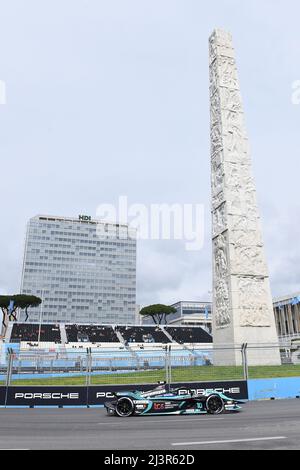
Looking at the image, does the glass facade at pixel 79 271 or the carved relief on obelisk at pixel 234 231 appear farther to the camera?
the glass facade at pixel 79 271

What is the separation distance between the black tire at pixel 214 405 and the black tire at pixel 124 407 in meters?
2.28

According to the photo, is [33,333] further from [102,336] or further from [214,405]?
[214,405]

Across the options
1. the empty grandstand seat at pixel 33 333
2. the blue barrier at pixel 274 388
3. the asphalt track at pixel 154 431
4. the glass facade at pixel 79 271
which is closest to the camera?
the asphalt track at pixel 154 431

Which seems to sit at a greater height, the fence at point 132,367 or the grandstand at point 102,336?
the grandstand at point 102,336

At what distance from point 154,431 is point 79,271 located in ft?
485

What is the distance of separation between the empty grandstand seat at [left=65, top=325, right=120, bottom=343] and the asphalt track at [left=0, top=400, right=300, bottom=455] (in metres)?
61.0

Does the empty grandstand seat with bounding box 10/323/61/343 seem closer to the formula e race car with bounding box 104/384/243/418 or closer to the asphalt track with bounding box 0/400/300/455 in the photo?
the formula e race car with bounding box 104/384/243/418

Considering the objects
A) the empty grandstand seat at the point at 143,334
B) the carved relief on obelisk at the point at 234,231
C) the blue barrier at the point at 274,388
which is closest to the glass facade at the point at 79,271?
the empty grandstand seat at the point at 143,334

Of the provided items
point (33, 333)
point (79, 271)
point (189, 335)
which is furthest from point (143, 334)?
point (79, 271)

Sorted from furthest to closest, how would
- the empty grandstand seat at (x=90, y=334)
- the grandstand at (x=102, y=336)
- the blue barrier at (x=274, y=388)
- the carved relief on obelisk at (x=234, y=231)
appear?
the empty grandstand seat at (x=90, y=334) → the grandstand at (x=102, y=336) → the carved relief on obelisk at (x=234, y=231) → the blue barrier at (x=274, y=388)

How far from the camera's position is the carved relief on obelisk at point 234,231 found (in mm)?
24078

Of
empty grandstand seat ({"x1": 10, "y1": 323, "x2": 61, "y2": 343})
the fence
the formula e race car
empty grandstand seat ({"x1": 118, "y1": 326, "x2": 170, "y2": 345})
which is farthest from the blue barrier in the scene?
empty grandstand seat ({"x1": 118, "y1": 326, "x2": 170, "y2": 345})

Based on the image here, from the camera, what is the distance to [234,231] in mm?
25359

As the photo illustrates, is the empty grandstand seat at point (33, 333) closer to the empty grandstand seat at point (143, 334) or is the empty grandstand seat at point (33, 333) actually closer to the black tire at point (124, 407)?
the empty grandstand seat at point (143, 334)
